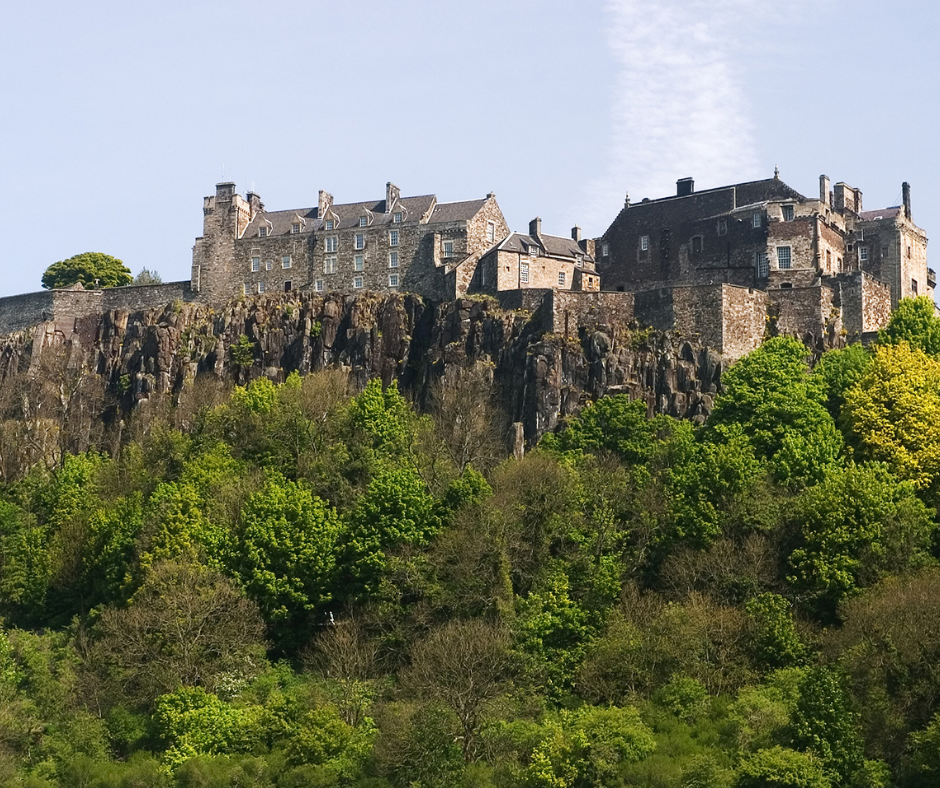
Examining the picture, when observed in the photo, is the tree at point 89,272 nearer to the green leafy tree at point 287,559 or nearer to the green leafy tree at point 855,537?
the green leafy tree at point 287,559

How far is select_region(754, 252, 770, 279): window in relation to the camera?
85562 millimetres

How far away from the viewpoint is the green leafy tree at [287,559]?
65.2 metres

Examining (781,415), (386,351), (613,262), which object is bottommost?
(781,415)

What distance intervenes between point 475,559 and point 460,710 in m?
7.93

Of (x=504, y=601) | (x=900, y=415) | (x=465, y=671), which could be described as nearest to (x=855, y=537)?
(x=900, y=415)

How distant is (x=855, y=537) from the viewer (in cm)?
6050

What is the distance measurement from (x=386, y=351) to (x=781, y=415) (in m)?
23.7

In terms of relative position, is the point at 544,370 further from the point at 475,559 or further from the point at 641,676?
the point at 641,676

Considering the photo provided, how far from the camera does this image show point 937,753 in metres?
50.8

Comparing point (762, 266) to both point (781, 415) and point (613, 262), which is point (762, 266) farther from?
point (781, 415)

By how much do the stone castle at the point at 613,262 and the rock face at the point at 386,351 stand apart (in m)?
1.54

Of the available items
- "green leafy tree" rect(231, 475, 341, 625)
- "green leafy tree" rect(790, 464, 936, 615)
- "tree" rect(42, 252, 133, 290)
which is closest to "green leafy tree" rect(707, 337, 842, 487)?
"green leafy tree" rect(790, 464, 936, 615)

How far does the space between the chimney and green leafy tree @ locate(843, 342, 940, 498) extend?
3331cm

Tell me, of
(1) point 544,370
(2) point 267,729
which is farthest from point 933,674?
(1) point 544,370
